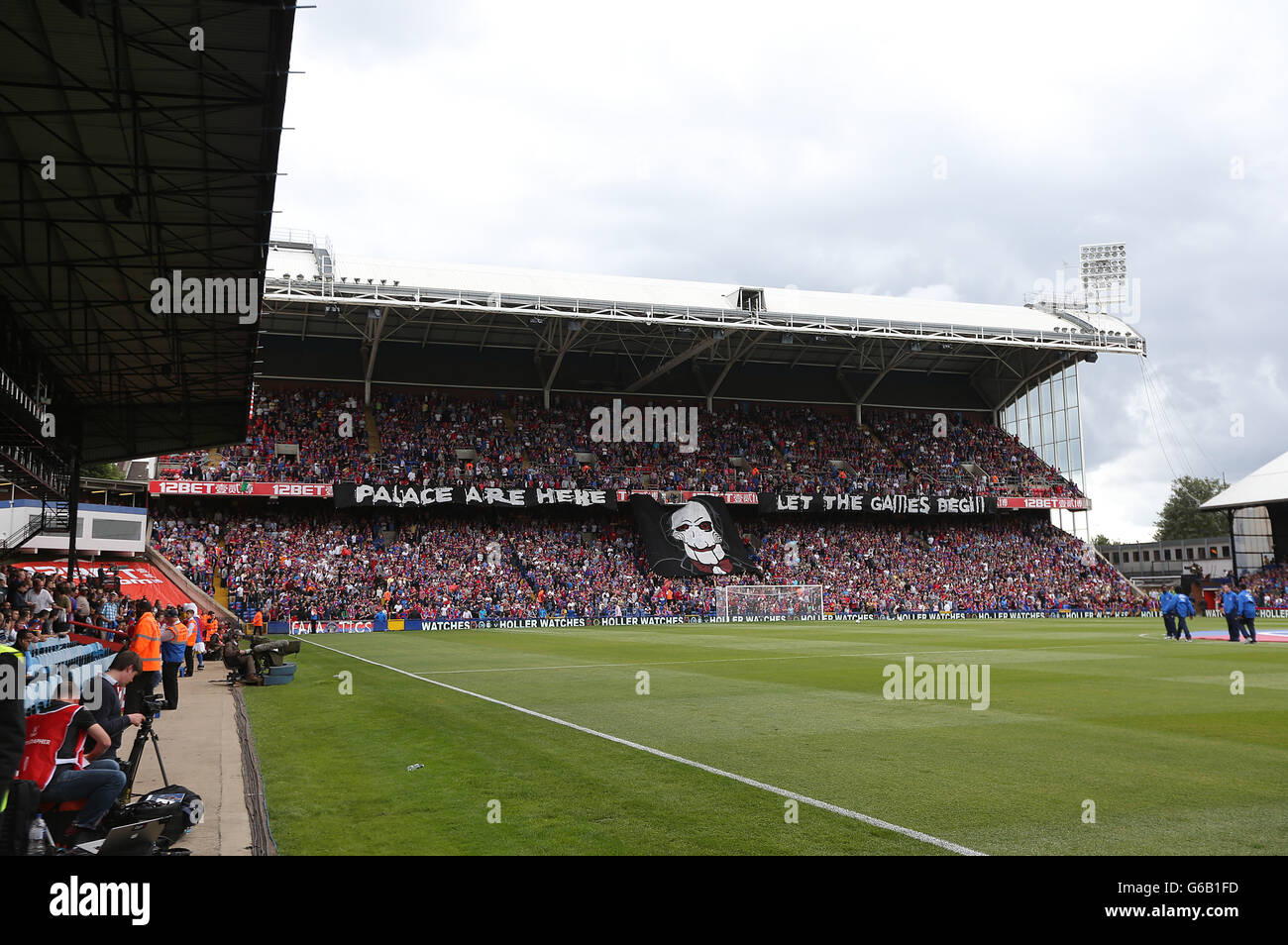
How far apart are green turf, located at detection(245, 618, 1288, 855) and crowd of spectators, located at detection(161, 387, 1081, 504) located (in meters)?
34.0

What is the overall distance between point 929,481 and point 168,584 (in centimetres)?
4548

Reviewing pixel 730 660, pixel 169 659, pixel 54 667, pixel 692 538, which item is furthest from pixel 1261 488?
pixel 54 667

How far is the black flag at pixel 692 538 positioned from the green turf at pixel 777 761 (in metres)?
33.0

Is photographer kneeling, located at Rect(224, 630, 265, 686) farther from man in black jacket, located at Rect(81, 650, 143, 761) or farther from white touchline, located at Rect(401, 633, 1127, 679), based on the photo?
man in black jacket, located at Rect(81, 650, 143, 761)

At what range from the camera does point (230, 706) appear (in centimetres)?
1619

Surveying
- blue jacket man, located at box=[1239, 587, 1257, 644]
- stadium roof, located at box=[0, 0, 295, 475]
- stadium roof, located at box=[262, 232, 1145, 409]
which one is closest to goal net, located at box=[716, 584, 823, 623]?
stadium roof, located at box=[262, 232, 1145, 409]

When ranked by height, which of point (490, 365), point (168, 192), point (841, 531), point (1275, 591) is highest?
point (490, 365)

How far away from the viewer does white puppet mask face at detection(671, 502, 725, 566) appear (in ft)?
184

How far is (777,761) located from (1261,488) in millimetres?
66607

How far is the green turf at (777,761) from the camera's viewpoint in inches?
288

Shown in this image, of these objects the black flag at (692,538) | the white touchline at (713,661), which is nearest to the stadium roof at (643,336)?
the black flag at (692,538)
